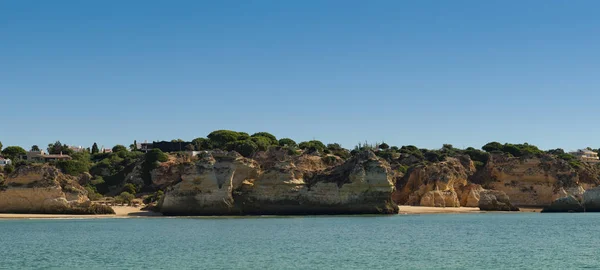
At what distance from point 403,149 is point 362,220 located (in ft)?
224

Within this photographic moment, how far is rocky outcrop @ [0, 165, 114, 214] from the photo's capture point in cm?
5341

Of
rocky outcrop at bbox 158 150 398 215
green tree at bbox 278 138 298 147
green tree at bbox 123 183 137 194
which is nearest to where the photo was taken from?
rocky outcrop at bbox 158 150 398 215

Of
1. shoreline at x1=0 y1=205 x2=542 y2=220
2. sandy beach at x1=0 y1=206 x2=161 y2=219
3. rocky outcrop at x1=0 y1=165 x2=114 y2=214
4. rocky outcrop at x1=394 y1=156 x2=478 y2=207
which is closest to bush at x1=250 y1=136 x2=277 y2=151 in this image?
rocky outcrop at x1=394 y1=156 x2=478 y2=207

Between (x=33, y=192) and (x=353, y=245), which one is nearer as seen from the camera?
(x=353, y=245)

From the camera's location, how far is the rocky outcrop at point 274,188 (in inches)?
2178

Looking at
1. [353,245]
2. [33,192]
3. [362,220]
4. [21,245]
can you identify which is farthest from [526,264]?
[33,192]

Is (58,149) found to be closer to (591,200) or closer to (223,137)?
(223,137)

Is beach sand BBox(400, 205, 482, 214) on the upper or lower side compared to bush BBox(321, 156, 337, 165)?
lower

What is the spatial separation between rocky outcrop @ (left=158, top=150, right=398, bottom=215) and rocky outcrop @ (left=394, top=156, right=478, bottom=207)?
1134 centimetres

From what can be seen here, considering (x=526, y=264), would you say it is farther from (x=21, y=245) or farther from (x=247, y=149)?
(x=247, y=149)

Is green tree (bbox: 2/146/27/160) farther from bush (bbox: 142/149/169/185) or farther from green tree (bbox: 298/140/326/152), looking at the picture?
green tree (bbox: 298/140/326/152)

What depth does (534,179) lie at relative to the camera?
73.7 meters

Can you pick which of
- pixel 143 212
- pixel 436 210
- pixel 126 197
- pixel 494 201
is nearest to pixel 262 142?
pixel 126 197

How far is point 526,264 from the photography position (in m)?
26.3
